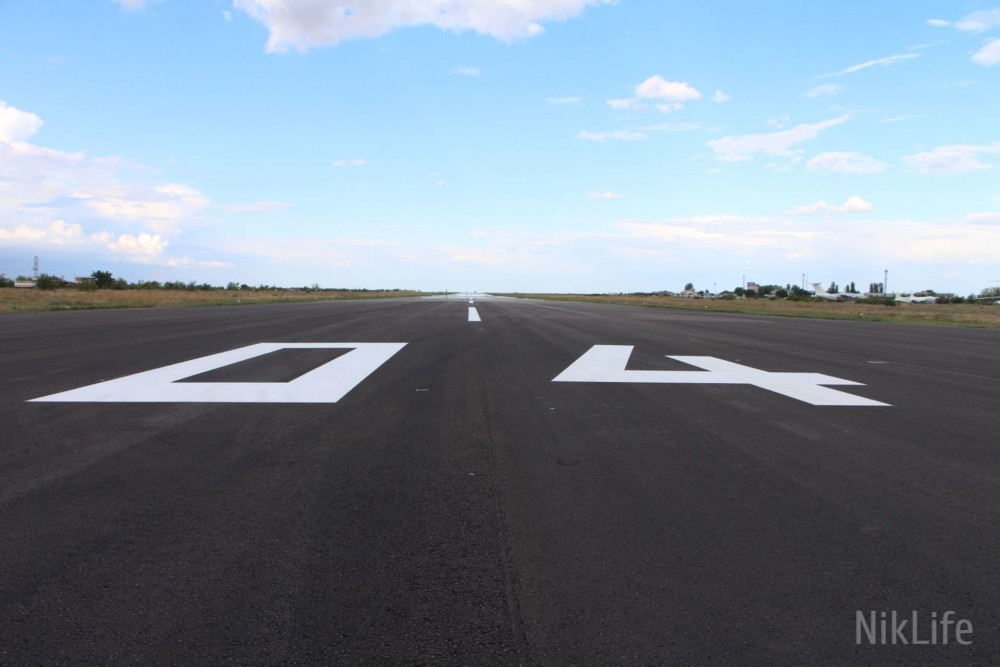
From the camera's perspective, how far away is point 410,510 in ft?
10.1

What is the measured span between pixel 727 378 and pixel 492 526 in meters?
5.32

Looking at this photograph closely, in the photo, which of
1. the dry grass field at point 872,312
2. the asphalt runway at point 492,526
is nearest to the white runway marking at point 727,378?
the asphalt runway at point 492,526

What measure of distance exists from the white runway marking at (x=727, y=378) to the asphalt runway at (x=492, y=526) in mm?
219

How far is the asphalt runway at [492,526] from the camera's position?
2.03 meters

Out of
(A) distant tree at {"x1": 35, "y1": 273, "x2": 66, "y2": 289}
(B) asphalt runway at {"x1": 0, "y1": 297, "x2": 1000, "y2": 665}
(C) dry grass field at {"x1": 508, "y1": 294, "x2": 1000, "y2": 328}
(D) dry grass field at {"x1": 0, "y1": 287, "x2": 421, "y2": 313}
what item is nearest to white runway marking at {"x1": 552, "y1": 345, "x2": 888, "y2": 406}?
(B) asphalt runway at {"x1": 0, "y1": 297, "x2": 1000, "y2": 665}

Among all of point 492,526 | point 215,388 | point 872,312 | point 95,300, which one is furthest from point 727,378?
point 95,300

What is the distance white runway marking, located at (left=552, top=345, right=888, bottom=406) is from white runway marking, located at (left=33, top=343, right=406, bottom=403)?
2538mm

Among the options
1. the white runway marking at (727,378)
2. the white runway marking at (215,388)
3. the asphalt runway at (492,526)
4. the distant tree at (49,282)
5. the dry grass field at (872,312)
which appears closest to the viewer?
the asphalt runway at (492,526)

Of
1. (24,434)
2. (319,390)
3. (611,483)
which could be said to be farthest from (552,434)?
(24,434)

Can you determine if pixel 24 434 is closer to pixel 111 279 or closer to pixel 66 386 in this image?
pixel 66 386

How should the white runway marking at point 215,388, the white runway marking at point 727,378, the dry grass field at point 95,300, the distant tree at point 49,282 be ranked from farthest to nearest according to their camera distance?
1. the distant tree at point 49,282
2. the dry grass field at point 95,300
3. the white runway marking at point 727,378
4. the white runway marking at point 215,388

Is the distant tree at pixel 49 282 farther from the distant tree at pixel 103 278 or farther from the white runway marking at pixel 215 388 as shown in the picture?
the white runway marking at pixel 215 388

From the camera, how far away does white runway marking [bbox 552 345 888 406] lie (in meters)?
6.30

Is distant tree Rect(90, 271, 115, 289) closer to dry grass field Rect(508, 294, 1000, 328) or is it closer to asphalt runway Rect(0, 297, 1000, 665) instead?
dry grass field Rect(508, 294, 1000, 328)
